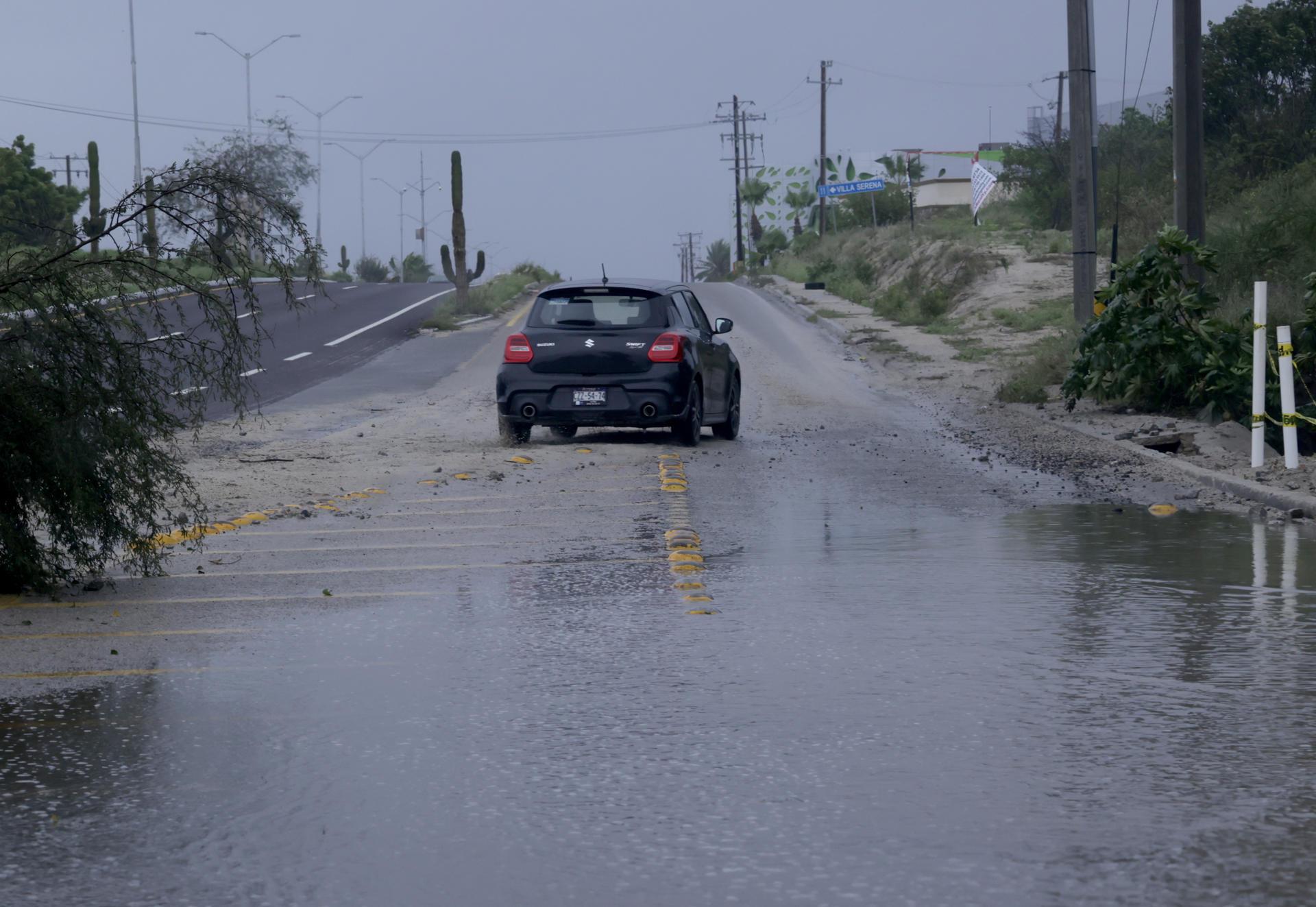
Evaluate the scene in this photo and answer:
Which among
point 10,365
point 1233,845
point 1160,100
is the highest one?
point 1160,100

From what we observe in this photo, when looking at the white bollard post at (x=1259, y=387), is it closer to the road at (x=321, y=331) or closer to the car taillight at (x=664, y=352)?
the car taillight at (x=664, y=352)

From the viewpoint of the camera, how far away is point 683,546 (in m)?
10.6

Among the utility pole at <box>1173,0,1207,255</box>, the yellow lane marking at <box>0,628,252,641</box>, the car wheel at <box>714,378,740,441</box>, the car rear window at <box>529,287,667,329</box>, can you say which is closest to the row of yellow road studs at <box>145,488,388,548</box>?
the yellow lane marking at <box>0,628,252,641</box>

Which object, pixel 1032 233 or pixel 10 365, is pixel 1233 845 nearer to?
pixel 10 365

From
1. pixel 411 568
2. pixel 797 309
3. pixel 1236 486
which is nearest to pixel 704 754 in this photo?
pixel 411 568

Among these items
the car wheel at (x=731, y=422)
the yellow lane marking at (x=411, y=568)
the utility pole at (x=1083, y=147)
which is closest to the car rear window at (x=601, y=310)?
the car wheel at (x=731, y=422)

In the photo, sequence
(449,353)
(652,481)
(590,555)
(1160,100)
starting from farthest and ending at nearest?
(1160,100), (449,353), (652,481), (590,555)

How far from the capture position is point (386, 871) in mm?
4555

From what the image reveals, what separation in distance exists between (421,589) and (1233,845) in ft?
17.4

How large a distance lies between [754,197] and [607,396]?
102 m

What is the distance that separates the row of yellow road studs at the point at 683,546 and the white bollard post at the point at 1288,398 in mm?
4853

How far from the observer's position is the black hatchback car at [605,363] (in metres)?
16.8

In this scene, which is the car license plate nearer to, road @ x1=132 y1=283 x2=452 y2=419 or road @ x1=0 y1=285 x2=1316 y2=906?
road @ x1=132 y1=283 x2=452 y2=419

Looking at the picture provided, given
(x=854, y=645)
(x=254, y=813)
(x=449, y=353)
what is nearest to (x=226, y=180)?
(x=854, y=645)
